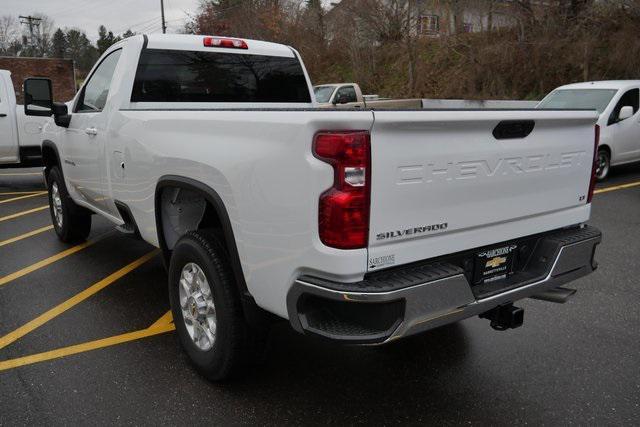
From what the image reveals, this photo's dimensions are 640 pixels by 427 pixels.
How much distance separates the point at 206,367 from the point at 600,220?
5.84m

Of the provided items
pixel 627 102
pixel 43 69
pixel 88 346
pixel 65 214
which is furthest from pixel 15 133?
pixel 43 69

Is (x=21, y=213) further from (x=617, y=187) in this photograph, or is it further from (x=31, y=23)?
(x=31, y=23)

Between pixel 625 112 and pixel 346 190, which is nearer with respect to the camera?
pixel 346 190

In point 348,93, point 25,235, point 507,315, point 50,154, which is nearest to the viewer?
point 507,315

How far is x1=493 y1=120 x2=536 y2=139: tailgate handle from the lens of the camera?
110 inches

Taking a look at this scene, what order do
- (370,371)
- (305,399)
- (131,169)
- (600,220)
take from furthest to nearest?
(600,220) < (131,169) < (370,371) < (305,399)

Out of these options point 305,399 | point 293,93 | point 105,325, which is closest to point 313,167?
point 305,399

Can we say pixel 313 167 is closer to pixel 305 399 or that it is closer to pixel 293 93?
pixel 305 399

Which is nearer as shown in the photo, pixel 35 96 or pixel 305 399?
pixel 305 399

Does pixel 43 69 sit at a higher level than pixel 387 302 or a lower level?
higher

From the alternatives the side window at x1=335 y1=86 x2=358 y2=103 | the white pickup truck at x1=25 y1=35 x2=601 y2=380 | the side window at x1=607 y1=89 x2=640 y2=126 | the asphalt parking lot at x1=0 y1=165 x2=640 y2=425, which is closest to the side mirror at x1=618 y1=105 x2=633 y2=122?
the side window at x1=607 y1=89 x2=640 y2=126

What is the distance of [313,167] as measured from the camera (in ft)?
7.70

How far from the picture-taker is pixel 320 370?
3.49 m

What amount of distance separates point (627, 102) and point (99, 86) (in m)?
9.14
